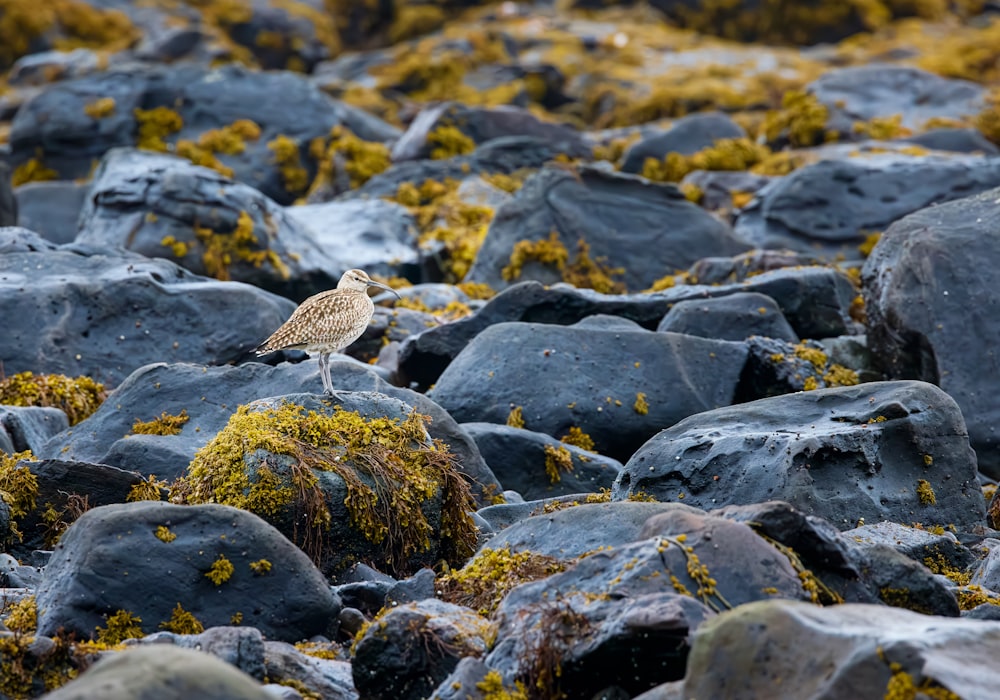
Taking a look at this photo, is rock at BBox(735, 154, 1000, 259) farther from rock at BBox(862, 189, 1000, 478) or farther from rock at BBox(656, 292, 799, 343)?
rock at BBox(862, 189, 1000, 478)

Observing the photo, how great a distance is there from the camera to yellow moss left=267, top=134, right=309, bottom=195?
105 feet

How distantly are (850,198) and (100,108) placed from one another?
1773 centimetres

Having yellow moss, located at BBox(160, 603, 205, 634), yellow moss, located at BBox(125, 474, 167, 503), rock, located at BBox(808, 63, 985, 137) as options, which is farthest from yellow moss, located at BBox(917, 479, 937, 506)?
rock, located at BBox(808, 63, 985, 137)

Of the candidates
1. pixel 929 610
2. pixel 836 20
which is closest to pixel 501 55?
pixel 836 20

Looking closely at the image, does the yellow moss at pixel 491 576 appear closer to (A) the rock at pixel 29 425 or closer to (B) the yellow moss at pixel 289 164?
(A) the rock at pixel 29 425

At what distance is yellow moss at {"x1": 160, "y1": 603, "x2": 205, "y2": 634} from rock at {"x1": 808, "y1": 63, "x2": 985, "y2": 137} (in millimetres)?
27119

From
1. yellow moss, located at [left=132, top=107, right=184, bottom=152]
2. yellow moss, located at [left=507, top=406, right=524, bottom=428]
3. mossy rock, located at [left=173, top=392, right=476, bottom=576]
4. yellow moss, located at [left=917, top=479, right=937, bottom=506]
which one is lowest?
yellow moss, located at [left=132, top=107, right=184, bottom=152]

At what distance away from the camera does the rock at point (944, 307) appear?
53.7 ft

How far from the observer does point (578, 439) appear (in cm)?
1595

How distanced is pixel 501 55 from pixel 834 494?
3475 cm

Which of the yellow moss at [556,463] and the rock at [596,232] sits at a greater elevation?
the yellow moss at [556,463]

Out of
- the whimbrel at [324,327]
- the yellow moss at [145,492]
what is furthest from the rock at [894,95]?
the yellow moss at [145,492]

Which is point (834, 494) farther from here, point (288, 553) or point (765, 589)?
point (288, 553)

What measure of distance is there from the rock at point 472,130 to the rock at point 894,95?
6.83 metres
